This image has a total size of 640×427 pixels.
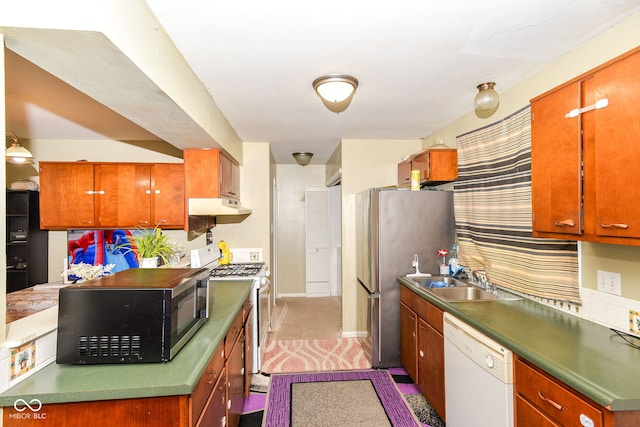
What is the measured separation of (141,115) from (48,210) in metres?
2.76

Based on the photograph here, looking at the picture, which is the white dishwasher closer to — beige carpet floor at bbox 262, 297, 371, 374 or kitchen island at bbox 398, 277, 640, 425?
kitchen island at bbox 398, 277, 640, 425

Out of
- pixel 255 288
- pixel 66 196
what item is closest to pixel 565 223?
pixel 255 288

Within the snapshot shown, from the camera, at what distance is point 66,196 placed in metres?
3.91

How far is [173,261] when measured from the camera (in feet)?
10.2

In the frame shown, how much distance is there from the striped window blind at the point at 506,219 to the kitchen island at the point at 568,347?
0.21 meters

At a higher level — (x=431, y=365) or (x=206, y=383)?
(x=206, y=383)

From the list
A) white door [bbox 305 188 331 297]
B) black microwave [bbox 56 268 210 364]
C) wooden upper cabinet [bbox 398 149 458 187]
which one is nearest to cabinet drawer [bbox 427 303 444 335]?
wooden upper cabinet [bbox 398 149 458 187]

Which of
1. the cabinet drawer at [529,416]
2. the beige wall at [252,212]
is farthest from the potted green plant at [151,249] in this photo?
the cabinet drawer at [529,416]

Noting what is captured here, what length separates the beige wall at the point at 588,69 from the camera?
1.65m

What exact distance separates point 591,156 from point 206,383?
2.04 meters

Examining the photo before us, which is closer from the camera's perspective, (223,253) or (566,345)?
(566,345)

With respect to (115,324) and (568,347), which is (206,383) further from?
(568,347)

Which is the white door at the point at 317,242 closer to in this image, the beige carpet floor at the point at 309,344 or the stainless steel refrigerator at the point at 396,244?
the beige carpet floor at the point at 309,344

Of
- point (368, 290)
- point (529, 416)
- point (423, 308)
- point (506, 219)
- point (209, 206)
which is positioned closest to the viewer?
point (529, 416)
